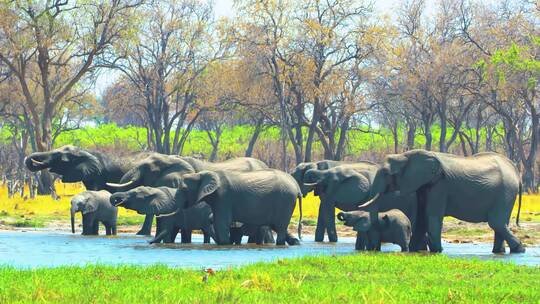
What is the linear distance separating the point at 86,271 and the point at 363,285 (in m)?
3.63

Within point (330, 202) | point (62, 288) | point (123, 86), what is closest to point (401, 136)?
point (123, 86)

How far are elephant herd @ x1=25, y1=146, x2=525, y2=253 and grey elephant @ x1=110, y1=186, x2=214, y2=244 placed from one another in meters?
0.02

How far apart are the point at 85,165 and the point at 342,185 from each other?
Answer: 24.6 feet

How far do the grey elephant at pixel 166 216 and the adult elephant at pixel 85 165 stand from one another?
6141 millimetres

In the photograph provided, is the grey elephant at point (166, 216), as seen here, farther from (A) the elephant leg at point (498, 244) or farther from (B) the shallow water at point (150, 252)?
(A) the elephant leg at point (498, 244)

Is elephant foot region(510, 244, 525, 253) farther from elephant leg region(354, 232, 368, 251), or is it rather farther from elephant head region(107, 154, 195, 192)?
elephant head region(107, 154, 195, 192)

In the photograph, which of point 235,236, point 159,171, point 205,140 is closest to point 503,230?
point 235,236

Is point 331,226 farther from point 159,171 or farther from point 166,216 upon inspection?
point 166,216

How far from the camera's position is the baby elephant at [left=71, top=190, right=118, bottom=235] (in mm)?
28672

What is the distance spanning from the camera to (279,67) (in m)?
58.9

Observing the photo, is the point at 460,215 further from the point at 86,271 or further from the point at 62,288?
the point at 62,288

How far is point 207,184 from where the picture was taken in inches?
969

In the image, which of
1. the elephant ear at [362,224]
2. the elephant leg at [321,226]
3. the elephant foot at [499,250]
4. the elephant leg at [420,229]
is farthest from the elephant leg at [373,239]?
the elephant leg at [321,226]

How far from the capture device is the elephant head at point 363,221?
2288 centimetres
